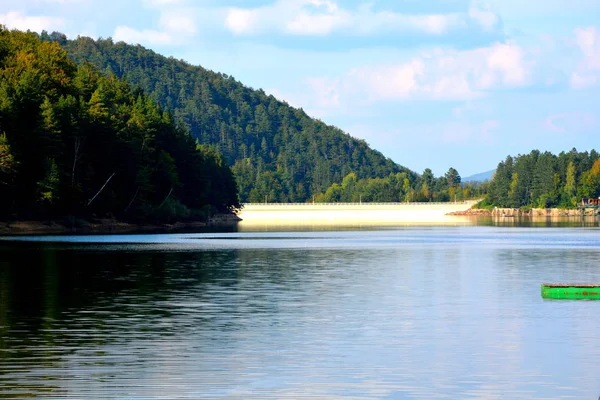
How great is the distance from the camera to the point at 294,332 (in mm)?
34531

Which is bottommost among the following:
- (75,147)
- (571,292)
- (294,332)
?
(294,332)

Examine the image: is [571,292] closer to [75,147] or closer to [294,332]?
[294,332]

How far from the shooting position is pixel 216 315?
40.0m

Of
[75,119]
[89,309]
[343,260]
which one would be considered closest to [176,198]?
[75,119]

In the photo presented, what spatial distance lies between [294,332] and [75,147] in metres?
113

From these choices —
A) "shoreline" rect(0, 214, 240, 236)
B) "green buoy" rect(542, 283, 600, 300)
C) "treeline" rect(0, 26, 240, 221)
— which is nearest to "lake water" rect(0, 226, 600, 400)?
"green buoy" rect(542, 283, 600, 300)

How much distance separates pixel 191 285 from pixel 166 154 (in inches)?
4927

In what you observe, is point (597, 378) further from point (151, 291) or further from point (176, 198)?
point (176, 198)

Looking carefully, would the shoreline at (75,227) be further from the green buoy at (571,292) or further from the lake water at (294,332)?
the green buoy at (571,292)

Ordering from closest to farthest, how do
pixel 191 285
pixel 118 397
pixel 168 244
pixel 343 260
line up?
A: pixel 118 397
pixel 191 285
pixel 343 260
pixel 168 244

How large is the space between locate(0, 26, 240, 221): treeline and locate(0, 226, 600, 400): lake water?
64.9 metres

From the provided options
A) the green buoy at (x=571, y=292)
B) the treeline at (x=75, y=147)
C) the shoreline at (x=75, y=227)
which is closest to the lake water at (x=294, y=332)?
the green buoy at (x=571, y=292)

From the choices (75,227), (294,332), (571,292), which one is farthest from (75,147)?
(294,332)

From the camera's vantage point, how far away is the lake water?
2464 cm
